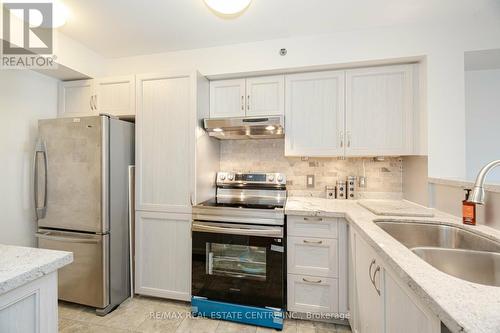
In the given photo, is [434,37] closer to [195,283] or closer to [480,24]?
[480,24]

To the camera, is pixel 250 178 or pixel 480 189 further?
pixel 250 178

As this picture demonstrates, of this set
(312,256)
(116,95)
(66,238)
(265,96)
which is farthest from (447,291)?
(116,95)

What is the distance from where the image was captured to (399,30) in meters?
1.91

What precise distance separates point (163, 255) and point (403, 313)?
72.7 inches

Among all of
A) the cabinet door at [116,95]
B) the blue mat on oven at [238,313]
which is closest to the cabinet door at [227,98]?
the cabinet door at [116,95]

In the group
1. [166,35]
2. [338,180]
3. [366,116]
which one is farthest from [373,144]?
[166,35]

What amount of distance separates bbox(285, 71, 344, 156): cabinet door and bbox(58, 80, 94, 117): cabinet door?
199 centimetres

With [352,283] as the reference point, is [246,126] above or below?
above

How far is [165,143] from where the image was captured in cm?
208

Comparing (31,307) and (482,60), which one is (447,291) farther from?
(482,60)

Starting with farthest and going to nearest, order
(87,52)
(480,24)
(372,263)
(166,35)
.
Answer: (87,52), (166,35), (480,24), (372,263)

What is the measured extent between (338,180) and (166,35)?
7.11ft

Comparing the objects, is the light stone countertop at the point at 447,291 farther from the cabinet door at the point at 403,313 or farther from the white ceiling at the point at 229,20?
the white ceiling at the point at 229,20

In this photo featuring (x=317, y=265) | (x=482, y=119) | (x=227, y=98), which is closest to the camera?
(x=317, y=265)
